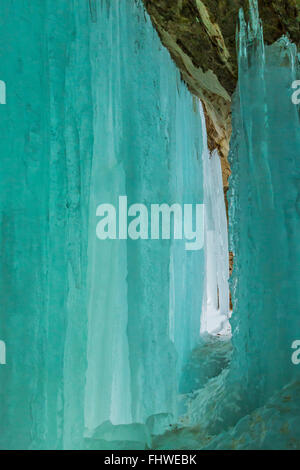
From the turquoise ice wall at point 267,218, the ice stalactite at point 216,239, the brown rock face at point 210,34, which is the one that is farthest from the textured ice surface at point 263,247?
the ice stalactite at point 216,239

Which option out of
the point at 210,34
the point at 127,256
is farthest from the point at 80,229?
the point at 210,34

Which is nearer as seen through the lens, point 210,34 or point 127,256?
point 127,256

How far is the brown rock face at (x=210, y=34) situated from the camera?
2.93 meters

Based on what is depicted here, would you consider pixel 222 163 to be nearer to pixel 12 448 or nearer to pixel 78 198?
pixel 78 198

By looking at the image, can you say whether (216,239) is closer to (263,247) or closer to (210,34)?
(210,34)

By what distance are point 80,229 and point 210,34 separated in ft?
7.17

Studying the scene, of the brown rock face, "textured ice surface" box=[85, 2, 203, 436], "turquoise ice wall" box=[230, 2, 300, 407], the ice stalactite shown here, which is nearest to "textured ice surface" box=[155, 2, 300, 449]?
"turquoise ice wall" box=[230, 2, 300, 407]

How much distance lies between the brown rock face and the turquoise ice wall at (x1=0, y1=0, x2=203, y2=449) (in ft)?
0.68

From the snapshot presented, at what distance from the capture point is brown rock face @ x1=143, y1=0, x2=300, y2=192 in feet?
9.60

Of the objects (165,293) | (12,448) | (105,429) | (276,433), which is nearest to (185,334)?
(165,293)

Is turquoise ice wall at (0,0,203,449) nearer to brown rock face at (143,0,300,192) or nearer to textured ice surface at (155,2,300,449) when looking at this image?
brown rock face at (143,0,300,192)

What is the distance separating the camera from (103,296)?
9.43 ft

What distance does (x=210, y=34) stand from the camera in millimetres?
3523

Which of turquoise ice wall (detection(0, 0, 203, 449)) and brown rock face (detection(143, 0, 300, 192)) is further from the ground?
brown rock face (detection(143, 0, 300, 192))
